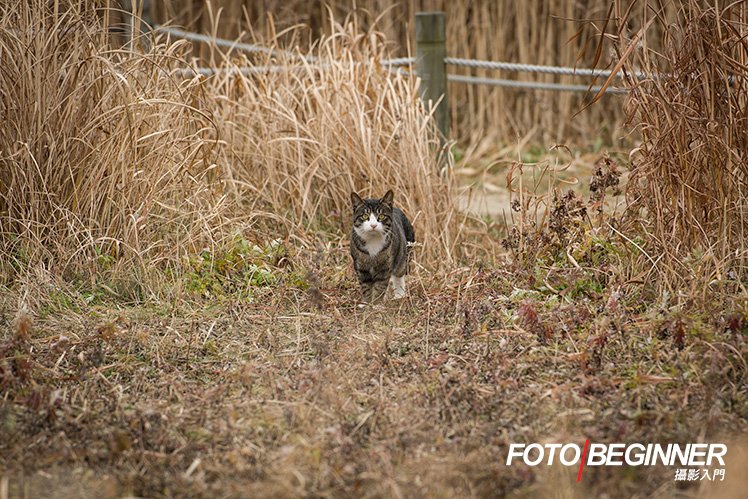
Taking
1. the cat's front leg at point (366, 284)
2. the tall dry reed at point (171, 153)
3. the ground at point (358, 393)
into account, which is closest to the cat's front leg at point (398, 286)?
the cat's front leg at point (366, 284)

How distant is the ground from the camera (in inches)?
95.0

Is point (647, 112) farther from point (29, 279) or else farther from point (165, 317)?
point (29, 279)

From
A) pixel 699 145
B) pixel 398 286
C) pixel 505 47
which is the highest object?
pixel 699 145

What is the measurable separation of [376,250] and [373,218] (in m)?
0.13

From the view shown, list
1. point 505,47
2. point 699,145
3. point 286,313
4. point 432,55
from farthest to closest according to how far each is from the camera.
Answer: point 505,47, point 432,55, point 286,313, point 699,145

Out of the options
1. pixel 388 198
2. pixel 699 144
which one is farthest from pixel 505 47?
pixel 699 144

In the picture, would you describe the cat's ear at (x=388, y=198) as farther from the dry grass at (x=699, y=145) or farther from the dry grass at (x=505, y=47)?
the dry grass at (x=505, y=47)

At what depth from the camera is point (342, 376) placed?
298 centimetres

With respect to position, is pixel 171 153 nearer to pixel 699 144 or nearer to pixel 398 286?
pixel 398 286

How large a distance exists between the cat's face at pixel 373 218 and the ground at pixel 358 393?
0.33 meters

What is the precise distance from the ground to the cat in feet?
0.68

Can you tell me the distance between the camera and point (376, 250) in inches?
153

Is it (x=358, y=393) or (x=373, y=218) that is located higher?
(x=373, y=218)

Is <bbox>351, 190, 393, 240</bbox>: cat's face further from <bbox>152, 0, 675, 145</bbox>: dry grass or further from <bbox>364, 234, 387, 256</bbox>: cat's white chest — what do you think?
<bbox>152, 0, 675, 145</bbox>: dry grass
